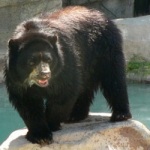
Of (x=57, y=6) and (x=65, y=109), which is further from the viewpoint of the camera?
(x=57, y=6)

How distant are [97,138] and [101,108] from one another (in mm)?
3830

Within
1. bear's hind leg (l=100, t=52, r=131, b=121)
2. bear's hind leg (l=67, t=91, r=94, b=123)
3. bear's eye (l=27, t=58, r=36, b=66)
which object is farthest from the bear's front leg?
bear's hind leg (l=100, t=52, r=131, b=121)

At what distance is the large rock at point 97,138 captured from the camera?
5875 mm

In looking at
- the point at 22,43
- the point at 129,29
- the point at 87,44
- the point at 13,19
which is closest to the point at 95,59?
the point at 87,44

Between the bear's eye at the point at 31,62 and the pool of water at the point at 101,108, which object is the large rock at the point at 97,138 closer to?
the bear's eye at the point at 31,62

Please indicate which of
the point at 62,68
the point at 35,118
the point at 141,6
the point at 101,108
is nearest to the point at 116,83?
the point at 62,68

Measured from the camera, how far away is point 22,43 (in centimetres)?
563

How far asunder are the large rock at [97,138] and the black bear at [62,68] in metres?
0.10

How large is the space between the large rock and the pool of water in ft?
7.41

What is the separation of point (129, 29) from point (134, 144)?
18.5 ft

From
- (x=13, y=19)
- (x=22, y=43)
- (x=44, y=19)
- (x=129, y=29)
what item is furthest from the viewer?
(x=13, y=19)

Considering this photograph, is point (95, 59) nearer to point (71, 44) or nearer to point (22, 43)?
point (71, 44)

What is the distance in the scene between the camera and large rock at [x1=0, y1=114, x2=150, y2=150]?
19.3ft

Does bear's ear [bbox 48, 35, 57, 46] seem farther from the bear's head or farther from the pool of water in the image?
the pool of water
